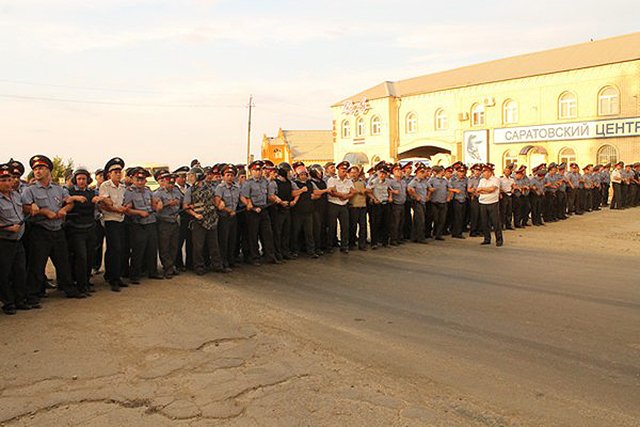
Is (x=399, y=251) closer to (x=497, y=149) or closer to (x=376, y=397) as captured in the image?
(x=376, y=397)

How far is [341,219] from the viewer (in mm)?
11945

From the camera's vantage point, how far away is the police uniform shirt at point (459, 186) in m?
14.4

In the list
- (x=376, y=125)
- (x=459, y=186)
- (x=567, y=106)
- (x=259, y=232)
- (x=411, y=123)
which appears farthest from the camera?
(x=376, y=125)

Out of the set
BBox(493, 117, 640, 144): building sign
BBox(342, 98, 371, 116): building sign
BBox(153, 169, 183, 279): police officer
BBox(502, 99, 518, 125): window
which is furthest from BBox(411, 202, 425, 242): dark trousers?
BBox(342, 98, 371, 116): building sign

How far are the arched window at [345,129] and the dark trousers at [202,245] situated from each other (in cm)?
4230

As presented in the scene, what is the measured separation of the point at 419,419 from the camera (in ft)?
13.1

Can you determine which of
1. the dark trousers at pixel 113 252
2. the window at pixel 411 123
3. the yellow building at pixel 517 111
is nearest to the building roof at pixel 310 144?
the yellow building at pixel 517 111

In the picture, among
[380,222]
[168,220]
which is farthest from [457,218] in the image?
[168,220]

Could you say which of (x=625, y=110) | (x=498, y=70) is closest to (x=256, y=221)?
(x=625, y=110)

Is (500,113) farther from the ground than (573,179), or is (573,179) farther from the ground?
(500,113)

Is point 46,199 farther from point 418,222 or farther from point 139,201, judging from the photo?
point 418,222

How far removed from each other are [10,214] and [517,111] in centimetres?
3656

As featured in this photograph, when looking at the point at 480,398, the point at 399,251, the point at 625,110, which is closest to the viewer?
the point at 480,398

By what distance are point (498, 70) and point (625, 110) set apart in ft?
32.5
